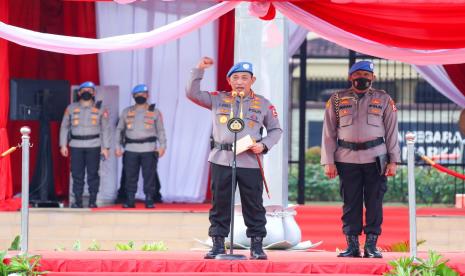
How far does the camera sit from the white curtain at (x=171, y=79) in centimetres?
1673

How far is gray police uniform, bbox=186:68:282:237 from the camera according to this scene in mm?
9719

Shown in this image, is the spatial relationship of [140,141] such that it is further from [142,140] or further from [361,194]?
[361,194]

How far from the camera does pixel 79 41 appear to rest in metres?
10.0

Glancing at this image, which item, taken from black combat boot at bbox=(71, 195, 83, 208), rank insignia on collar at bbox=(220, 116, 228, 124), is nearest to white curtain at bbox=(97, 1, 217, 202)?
black combat boot at bbox=(71, 195, 83, 208)

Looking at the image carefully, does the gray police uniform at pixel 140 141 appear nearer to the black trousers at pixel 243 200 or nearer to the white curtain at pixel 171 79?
the white curtain at pixel 171 79

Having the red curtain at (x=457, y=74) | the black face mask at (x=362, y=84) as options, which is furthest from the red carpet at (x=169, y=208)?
the black face mask at (x=362, y=84)

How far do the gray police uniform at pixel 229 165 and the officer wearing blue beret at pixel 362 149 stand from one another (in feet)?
1.73

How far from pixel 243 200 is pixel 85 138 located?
6.18 m

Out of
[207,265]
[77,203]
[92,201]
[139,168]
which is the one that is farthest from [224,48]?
[207,265]

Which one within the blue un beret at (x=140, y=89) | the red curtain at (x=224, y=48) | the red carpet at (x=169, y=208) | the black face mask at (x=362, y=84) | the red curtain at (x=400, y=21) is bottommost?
the red carpet at (x=169, y=208)

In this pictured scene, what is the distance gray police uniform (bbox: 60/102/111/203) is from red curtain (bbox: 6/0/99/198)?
1.03 m

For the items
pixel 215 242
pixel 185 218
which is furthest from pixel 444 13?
pixel 185 218

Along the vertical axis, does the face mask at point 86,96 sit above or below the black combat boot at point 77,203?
above

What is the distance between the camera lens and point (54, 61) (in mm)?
17094
